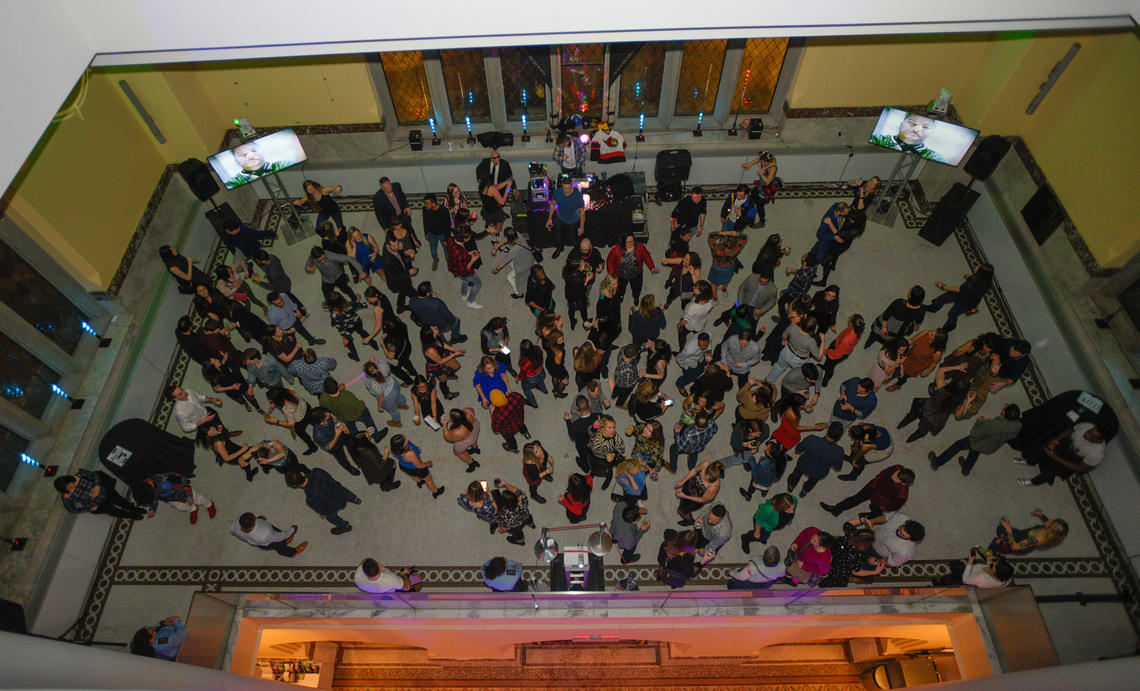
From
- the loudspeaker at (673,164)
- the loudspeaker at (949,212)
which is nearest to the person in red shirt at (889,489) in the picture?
the loudspeaker at (949,212)

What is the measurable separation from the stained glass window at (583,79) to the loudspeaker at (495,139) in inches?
43.4

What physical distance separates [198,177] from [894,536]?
30.5 feet

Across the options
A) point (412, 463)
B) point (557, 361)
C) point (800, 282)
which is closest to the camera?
point (412, 463)

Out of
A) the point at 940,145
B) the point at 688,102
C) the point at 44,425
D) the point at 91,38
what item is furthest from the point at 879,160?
the point at 44,425

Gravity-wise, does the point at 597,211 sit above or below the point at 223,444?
above

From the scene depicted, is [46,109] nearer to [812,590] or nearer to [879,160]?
[812,590]

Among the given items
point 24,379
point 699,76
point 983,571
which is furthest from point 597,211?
point 24,379

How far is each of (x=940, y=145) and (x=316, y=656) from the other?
1030 cm

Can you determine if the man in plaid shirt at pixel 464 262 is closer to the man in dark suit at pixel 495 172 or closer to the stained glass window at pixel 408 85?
the man in dark suit at pixel 495 172

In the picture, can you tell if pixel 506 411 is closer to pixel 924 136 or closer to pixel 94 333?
pixel 94 333

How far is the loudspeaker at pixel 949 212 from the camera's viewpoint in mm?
8109

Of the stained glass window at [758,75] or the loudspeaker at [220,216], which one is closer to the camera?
the loudspeaker at [220,216]

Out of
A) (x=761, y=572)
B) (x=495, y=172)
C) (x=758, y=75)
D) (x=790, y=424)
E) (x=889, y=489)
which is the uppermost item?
(x=758, y=75)

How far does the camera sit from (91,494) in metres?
5.89
